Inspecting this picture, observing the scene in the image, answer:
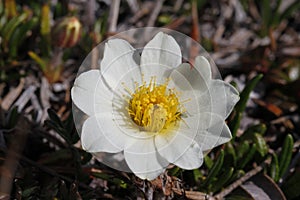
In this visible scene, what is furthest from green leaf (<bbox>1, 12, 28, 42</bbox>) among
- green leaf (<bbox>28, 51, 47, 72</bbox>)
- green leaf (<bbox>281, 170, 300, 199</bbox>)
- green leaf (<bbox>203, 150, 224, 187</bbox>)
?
green leaf (<bbox>281, 170, 300, 199</bbox>)

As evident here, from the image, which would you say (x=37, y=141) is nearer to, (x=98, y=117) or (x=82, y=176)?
(x=82, y=176)

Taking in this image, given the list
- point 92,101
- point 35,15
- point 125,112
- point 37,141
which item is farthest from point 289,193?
point 35,15

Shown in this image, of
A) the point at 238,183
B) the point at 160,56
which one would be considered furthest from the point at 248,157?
the point at 160,56

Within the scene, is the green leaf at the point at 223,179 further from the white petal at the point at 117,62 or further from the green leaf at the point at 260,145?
the white petal at the point at 117,62

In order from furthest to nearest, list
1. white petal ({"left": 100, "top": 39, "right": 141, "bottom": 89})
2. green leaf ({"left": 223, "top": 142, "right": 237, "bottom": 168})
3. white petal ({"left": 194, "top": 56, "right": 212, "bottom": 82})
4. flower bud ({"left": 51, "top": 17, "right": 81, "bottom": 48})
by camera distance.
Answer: flower bud ({"left": 51, "top": 17, "right": 81, "bottom": 48})
green leaf ({"left": 223, "top": 142, "right": 237, "bottom": 168})
white petal ({"left": 100, "top": 39, "right": 141, "bottom": 89})
white petal ({"left": 194, "top": 56, "right": 212, "bottom": 82})

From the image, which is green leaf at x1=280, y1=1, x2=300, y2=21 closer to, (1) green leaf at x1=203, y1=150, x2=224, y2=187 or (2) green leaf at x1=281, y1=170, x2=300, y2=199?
(2) green leaf at x1=281, y1=170, x2=300, y2=199
